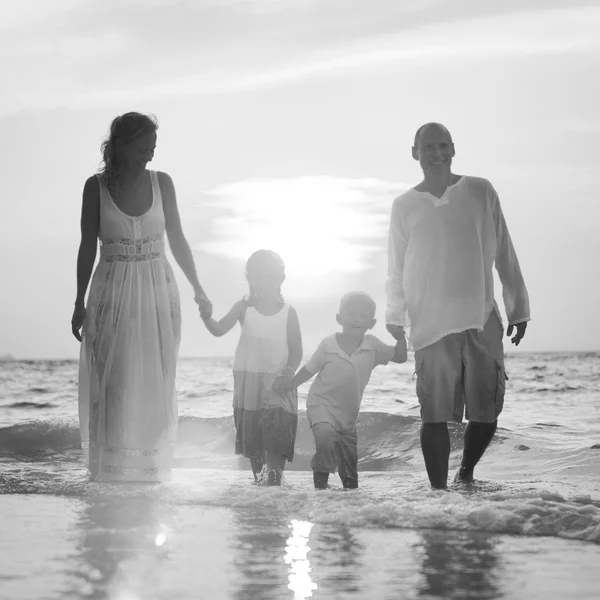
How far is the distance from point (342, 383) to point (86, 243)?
180 centimetres

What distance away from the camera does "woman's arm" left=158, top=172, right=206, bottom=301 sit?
5.91 metres

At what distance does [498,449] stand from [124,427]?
441cm

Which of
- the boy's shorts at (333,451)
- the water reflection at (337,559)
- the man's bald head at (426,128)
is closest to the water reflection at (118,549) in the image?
the water reflection at (337,559)

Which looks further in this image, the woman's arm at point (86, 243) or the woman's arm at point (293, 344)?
the woman's arm at point (293, 344)

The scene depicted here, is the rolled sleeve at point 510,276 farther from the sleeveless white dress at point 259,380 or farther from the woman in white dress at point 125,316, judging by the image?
the woman in white dress at point 125,316

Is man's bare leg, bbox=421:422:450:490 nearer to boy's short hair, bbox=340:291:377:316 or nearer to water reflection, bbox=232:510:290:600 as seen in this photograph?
boy's short hair, bbox=340:291:377:316

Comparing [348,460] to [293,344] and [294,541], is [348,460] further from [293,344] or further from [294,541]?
[294,541]

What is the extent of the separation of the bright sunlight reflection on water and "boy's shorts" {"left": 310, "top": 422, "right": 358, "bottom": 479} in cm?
142

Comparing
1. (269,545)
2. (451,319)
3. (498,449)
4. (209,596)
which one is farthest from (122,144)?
(498,449)

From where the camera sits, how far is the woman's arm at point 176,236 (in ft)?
19.4

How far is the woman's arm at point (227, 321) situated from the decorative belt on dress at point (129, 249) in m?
0.73

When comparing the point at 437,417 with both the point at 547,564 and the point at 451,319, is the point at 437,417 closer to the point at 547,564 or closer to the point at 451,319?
the point at 451,319

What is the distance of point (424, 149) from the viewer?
5641 millimetres

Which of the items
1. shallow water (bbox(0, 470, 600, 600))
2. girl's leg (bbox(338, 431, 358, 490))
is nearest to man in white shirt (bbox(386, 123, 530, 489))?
girl's leg (bbox(338, 431, 358, 490))
